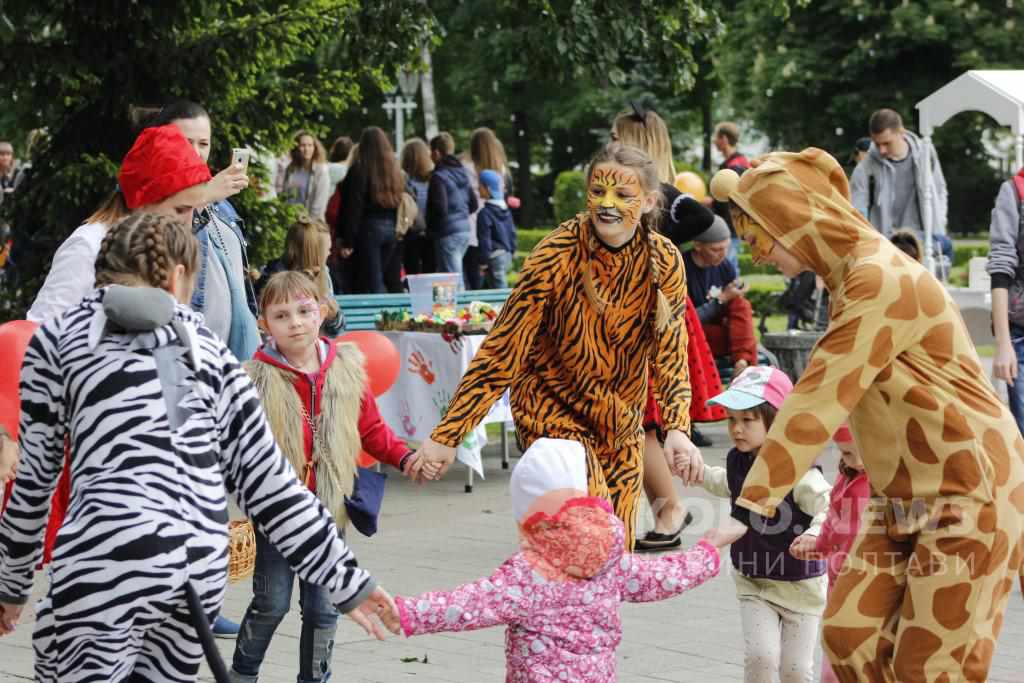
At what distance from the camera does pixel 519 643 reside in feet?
14.9

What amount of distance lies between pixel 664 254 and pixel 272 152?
680cm

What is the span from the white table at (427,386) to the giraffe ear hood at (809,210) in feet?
21.0

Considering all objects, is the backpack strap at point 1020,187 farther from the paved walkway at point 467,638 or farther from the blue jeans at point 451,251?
the blue jeans at point 451,251

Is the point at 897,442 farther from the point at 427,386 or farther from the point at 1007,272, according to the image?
the point at 427,386

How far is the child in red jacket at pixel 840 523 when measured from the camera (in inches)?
199

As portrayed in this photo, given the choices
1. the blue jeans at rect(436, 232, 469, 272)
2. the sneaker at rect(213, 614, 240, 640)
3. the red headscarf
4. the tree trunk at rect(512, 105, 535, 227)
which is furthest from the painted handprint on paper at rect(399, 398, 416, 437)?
the tree trunk at rect(512, 105, 535, 227)

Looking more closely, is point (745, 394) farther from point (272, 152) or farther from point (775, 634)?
point (272, 152)

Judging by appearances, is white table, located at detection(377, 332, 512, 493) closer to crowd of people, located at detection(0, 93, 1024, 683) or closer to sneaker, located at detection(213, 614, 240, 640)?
sneaker, located at detection(213, 614, 240, 640)

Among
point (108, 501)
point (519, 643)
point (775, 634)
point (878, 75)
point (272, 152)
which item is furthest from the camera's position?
point (878, 75)

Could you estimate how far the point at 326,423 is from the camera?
18.7 feet

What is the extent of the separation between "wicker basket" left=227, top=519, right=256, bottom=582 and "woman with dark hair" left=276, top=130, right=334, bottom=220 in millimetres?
10631

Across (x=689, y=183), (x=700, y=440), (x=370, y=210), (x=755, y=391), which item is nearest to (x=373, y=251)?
(x=370, y=210)

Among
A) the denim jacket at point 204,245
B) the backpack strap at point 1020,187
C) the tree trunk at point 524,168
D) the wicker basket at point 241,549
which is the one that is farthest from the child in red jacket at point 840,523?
the tree trunk at point 524,168

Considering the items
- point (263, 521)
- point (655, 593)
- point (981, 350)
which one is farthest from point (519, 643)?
point (981, 350)
